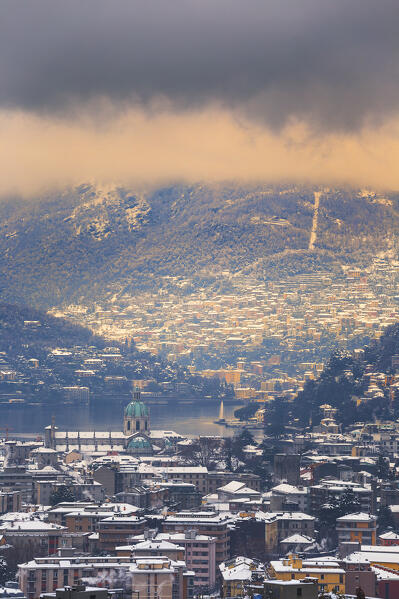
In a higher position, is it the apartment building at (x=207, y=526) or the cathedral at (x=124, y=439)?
the cathedral at (x=124, y=439)

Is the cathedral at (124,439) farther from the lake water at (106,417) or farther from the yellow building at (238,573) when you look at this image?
the yellow building at (238,573)

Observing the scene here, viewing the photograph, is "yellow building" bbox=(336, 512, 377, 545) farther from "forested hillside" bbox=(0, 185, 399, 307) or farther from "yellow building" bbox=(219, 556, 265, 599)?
"forested hillside" bbox=(0, 185, 399, 307)

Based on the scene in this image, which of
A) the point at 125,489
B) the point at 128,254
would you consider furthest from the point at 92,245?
the point at 125,489

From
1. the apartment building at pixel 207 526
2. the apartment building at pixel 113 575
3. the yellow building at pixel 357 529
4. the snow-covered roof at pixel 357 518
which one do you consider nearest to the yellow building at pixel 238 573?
the apartment building at pixel 113 575

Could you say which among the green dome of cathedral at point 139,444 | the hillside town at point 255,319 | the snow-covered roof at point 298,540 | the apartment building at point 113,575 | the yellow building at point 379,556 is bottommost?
the apartment building at point 113,575

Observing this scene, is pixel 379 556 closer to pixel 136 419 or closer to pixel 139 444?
pixel 139 444

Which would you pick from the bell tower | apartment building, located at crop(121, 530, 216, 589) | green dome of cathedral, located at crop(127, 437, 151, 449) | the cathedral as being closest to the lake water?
the bell tower
